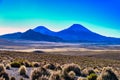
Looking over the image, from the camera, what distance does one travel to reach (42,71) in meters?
23.1

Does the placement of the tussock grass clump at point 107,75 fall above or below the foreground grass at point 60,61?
above

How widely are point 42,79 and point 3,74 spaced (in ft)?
8.44

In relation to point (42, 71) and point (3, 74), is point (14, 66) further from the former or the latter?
point (3, 74)

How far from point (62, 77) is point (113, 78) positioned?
132 inches

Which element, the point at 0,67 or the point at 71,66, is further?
the point at 71,66

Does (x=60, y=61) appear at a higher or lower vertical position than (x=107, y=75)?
lower

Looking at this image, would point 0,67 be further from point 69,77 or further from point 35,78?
point 69,77

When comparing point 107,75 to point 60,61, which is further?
point 60,61

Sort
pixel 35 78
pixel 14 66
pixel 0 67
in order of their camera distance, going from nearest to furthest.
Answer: pixel 35 78, pixel 0 67, pixel 14 66

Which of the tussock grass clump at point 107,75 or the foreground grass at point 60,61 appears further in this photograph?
the foreground grass at point 60,61

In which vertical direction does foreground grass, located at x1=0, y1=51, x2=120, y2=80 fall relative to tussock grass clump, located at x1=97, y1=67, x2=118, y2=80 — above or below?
below

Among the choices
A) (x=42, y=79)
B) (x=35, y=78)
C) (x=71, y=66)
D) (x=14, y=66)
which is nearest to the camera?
(x=42, y=79)

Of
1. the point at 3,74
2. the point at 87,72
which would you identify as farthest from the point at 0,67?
the point at 87,72

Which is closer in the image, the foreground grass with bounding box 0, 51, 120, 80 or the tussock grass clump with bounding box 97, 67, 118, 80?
the tussock grass clump with bounding box 97, 67, 118, 80
